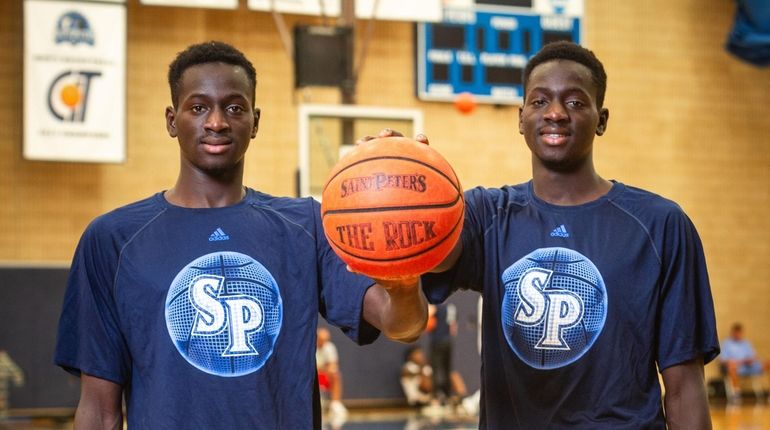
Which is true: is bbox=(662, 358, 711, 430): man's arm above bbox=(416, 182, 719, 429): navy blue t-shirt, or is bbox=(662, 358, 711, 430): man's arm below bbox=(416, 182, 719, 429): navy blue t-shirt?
below

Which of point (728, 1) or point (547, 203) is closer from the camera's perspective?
point (547, 203)

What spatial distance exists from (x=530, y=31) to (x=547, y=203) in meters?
12.7

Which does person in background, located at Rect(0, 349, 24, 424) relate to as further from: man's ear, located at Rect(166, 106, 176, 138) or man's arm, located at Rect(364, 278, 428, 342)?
man's arm, located at Rect(364, 278, 428, 342)

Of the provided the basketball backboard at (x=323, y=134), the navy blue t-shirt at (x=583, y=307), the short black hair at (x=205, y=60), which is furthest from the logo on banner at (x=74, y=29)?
the navy blue t-shirt at (x=583, y=307)

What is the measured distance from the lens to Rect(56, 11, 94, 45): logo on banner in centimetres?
1469

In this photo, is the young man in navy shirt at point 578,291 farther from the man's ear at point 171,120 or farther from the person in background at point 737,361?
the person in background at point 737,361

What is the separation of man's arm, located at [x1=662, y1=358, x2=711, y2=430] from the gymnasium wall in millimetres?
12661

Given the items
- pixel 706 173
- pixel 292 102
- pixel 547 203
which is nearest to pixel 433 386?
pixel 292 102

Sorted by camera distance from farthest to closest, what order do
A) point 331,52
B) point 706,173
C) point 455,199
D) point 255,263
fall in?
point 706,173 < point 331,52 < point 255,263 < point 455,199

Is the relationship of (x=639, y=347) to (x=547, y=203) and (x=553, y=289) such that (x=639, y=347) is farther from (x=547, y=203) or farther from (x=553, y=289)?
(x=547, y=203)

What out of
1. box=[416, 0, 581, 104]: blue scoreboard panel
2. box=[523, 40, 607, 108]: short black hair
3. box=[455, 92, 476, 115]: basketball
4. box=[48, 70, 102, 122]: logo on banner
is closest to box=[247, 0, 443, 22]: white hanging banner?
box=[416, 0, 581, 104]: blue scoreboard panel

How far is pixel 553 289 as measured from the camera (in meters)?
3.40

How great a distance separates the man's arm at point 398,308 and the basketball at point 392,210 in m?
0.16

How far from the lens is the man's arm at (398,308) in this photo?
10.0 ft
